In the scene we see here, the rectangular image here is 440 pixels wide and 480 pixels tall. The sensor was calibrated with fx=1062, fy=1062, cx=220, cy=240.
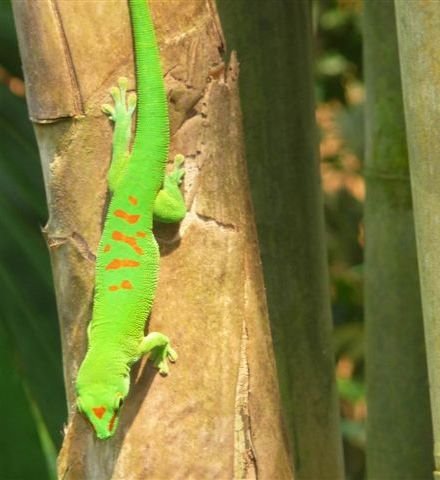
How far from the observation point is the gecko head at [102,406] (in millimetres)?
1250

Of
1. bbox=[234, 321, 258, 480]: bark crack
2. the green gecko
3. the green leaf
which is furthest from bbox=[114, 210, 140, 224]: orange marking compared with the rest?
the green leaf

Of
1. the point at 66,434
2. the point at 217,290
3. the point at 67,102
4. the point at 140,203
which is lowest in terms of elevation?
the point at 66,434

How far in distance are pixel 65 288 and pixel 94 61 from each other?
28 centimetres

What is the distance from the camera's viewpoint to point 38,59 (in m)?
1.27

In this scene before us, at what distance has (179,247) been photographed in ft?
4.33

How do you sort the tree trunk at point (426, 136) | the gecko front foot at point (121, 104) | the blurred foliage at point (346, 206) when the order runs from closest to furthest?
the tree trunk at point (426, 136), the gecko front foot at point (121, 104), the blurred foliage at point (346, 206)

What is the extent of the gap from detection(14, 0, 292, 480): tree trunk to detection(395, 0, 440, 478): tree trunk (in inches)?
8.3

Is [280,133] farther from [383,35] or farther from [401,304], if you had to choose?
[401,304]

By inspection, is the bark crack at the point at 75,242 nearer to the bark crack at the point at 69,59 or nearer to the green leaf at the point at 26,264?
the bark crack at the point at 69,59

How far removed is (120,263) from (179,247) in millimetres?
101

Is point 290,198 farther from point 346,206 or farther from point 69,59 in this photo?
point 346,206

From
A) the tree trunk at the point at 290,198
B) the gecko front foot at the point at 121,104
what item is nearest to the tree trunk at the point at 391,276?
the tree trunk at the point at 290,198

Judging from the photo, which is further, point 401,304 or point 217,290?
point 401,304

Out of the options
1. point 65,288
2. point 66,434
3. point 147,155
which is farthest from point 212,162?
point 66,434
